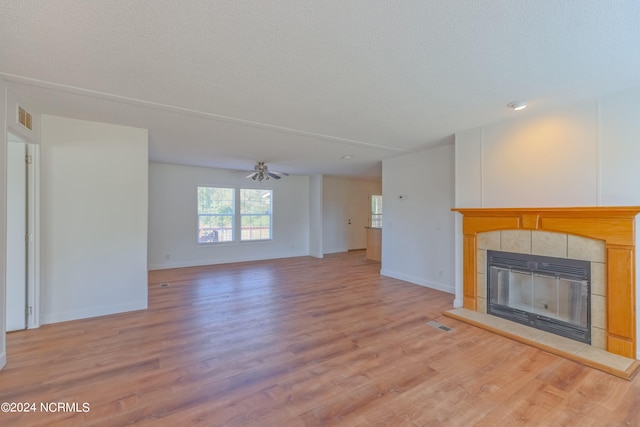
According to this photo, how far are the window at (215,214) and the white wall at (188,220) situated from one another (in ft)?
0.44

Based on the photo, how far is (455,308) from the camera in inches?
151

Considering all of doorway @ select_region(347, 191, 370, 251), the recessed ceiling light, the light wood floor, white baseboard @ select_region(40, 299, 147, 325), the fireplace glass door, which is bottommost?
the light wood floor

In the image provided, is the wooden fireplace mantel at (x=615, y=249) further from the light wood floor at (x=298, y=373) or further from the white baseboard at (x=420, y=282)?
the white baseboard at (x=420, y=282)

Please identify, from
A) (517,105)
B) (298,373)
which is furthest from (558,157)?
(298,373)

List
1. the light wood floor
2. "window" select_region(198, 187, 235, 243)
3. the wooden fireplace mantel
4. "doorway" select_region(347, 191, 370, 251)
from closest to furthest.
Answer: the light wood floor → the wooden fireplace mantel → "window" select_region(198, 187, 235, 243) → "doorway" select_region(347, 191, 370, 251)

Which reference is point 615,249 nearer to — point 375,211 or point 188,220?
point 188,220

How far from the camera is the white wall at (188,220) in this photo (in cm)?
648

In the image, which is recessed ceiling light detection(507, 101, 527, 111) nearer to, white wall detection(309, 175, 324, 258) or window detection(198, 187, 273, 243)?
white wall detection(309, 175, 324, 258)

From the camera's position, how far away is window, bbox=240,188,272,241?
7.57 metres

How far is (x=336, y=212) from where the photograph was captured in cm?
913

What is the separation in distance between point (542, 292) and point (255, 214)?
6.38 metres

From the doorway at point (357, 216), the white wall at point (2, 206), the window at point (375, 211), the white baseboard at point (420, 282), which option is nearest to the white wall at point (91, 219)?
the white wall at point (2, 206)

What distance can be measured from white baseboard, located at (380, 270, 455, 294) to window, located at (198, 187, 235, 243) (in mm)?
4128

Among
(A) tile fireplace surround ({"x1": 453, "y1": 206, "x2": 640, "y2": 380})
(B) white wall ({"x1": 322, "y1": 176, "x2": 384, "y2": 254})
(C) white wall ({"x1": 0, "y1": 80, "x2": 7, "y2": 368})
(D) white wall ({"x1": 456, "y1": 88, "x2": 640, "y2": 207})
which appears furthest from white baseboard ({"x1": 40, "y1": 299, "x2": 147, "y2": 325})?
(B) white wall ({"x1": 322, "y1": 176, "x2": 384, "y2": 254})
